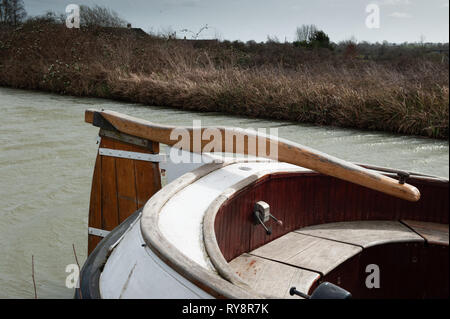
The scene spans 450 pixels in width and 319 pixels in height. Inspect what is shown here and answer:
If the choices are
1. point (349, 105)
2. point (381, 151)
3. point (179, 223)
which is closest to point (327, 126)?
point (349, 105)

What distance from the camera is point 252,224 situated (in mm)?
1841

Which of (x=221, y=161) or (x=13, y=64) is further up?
(x=13, y=64)

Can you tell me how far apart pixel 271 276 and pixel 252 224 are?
0.24 metres

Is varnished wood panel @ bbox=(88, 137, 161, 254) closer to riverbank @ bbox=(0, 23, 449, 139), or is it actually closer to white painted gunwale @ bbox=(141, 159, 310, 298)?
white painted gunwale @ bbox=(141, 159, 310, 298)

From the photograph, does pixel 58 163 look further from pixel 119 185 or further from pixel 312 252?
pixel 312 252

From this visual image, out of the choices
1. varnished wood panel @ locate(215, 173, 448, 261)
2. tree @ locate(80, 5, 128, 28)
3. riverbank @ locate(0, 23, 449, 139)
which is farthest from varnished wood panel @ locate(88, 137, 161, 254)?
tree @ locate(80, 5, 128, 28)

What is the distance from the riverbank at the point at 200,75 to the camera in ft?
26.4

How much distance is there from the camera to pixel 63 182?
483 cm

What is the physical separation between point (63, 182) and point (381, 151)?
14.5 feet

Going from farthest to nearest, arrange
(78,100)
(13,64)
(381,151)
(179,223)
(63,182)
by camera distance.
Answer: (13,64) < (78,100) < (381,151) < (63,182) < (179,223)

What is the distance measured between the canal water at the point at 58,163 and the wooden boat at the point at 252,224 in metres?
0.34

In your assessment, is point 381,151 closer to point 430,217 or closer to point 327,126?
point 327,126

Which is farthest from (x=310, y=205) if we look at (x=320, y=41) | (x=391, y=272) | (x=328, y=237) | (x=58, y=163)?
(x=320, y=41)

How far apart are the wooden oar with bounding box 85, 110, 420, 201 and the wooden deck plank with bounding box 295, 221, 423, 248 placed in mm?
437
